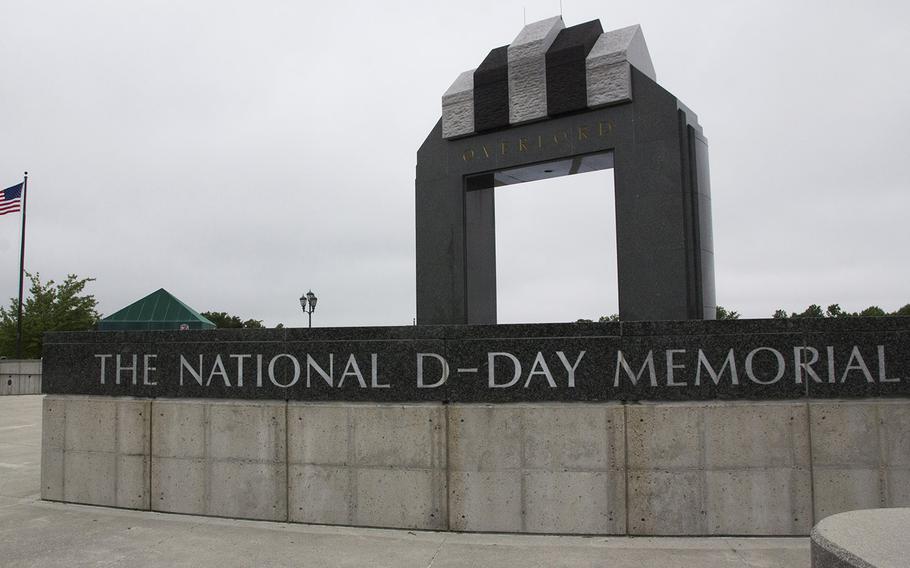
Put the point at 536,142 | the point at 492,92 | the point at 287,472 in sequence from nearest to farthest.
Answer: the point at 287,472 → the point at 536,142 → the point at 492,92

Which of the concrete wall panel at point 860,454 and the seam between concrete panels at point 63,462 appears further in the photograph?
the seam between concrete panels at point 63,462

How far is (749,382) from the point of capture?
6078 millimetres

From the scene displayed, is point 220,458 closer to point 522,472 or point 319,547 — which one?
point 319,547

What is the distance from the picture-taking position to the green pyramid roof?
28.9m

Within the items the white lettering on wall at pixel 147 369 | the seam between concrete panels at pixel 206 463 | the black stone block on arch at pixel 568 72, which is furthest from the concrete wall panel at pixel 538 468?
the black stone block on arch at pixel 568 72

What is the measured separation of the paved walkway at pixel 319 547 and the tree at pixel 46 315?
3616cm

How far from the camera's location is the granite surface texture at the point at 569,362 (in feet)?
19.8

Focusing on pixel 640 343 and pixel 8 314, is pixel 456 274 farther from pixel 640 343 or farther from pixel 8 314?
pixel 8 314

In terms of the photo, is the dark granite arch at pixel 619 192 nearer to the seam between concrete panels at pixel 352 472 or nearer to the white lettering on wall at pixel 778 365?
the white lettering on wall at pixel 778 365

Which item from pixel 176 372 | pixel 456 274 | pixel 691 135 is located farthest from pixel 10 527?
pixel 691 135

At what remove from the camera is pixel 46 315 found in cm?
3816

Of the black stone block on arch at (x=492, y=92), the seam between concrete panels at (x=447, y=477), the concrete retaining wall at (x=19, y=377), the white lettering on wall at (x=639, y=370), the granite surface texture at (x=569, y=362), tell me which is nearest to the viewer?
the granite surface texture at (x=569, y=362)

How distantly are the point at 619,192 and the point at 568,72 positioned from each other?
2281 millimetres

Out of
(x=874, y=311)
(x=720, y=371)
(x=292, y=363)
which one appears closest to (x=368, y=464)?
(x=292, y=363)
